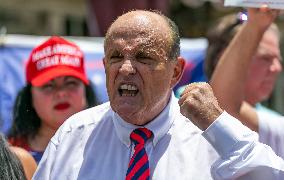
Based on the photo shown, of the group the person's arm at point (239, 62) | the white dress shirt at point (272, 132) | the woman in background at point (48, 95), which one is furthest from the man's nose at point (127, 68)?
the woman in background at point (48, 95)

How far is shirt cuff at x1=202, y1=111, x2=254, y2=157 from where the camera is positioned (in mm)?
2770

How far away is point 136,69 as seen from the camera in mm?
2893

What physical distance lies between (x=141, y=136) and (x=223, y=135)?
1.28ft

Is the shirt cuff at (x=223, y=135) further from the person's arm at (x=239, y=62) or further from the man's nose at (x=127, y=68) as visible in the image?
the person's arm at (x=239, y=62)

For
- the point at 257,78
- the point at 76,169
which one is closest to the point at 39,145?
the point at 257,78

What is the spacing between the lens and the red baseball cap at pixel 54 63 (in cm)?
481

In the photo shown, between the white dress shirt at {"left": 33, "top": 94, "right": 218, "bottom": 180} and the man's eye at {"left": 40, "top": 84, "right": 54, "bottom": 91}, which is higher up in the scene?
the white dress shirt at {"left": 33, "top": 94, "right": 218, "bottom": 180}

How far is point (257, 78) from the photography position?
409cm

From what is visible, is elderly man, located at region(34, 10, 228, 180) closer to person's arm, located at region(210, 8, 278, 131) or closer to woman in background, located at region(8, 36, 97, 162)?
person's arm, located at region(210, 8, 278, 131)

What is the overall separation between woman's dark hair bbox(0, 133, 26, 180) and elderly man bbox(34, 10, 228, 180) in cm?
8

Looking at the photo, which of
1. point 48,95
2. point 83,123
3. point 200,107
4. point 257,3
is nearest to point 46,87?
point 48,95

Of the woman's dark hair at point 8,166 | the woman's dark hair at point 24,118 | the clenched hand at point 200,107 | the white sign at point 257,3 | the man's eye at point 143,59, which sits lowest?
the woman's dark hair at point 24,118

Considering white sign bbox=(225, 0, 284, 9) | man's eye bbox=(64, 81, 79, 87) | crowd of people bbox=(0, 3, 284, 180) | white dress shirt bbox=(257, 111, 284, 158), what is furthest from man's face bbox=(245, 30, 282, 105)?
man's eye bbox=(64, 81, 79, 87)

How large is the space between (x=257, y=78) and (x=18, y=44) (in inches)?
113
